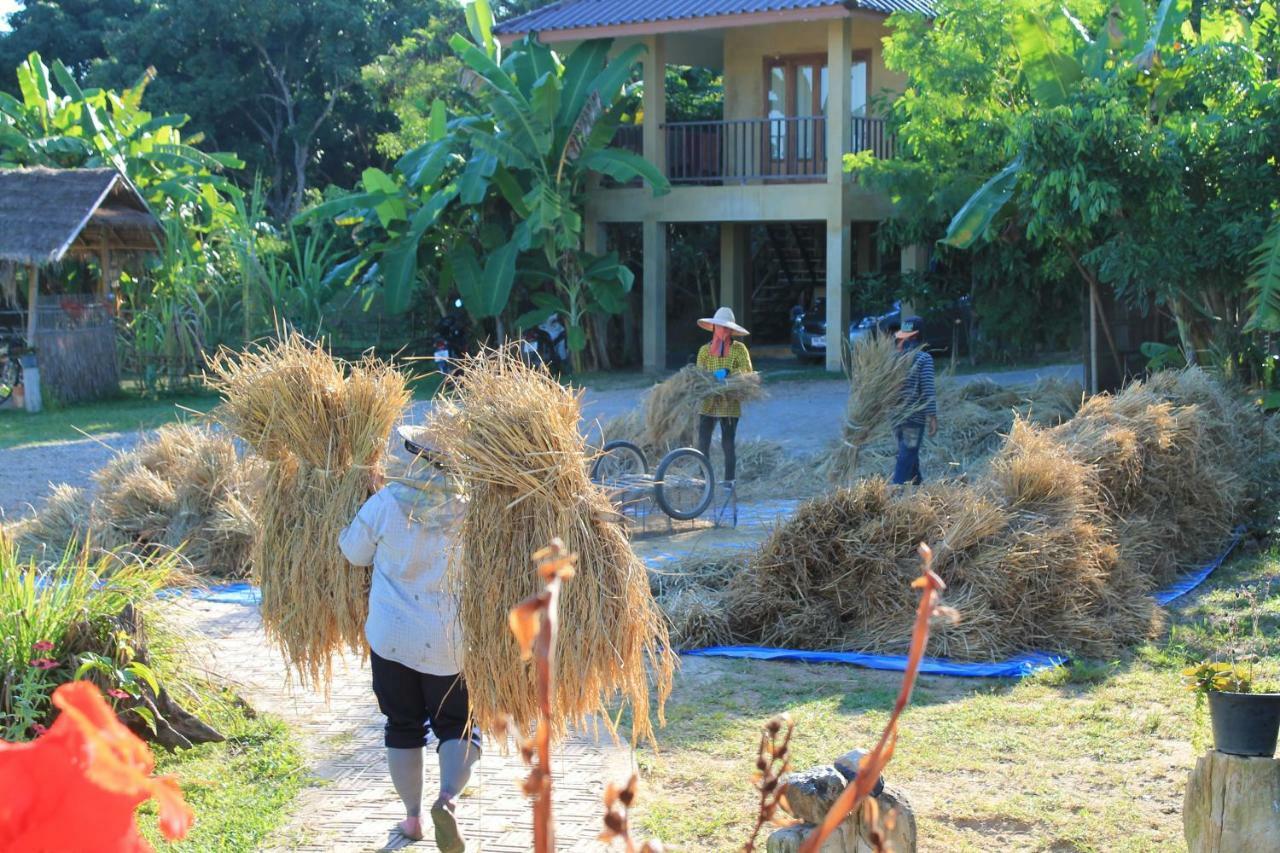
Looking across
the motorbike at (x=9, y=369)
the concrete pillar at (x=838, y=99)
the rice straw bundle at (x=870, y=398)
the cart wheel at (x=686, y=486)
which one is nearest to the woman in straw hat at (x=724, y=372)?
the cart wheel at (x=686, y=486)

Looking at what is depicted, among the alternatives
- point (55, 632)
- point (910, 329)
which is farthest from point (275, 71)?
point (55, 632)

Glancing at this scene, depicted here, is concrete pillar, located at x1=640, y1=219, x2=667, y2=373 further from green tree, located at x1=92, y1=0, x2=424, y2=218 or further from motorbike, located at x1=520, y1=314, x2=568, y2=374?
green tree, located at x1=92, y1=0, x2=424, y2=218

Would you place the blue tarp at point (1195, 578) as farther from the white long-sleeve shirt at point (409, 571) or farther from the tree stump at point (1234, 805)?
the white long-sleeve shirt at point (409, 571)

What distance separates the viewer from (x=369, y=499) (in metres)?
4.22

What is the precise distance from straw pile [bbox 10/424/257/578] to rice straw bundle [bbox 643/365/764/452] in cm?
359

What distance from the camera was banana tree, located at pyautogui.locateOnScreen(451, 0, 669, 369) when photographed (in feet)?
57.8

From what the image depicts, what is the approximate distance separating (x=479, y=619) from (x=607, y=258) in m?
15.8

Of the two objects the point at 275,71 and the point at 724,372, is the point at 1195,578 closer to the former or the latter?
the point at 724,372

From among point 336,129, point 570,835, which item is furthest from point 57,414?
point 336,129

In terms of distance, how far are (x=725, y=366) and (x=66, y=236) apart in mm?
10134

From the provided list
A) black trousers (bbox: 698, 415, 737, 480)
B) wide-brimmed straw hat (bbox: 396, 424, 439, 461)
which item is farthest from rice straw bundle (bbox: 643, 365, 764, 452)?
wide-brimmed straw hat (bbox: 396, 424, 439, 461)

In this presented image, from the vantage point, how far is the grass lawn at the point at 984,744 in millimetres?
4477

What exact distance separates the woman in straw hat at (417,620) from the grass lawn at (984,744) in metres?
0.71

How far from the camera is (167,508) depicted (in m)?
8.63
